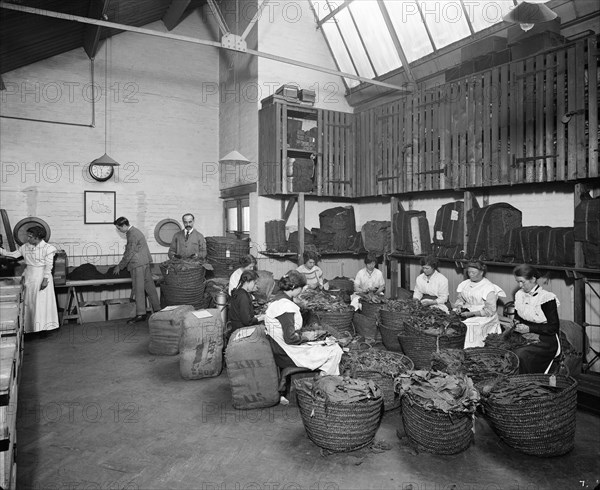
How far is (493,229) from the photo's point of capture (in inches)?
255

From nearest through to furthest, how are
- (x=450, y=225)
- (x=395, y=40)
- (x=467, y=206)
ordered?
(x=467, y=206), (x=450, y=225), (x=395, y=40)

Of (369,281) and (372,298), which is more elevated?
(369,281)

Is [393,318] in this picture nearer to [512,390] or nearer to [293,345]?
[293,345]

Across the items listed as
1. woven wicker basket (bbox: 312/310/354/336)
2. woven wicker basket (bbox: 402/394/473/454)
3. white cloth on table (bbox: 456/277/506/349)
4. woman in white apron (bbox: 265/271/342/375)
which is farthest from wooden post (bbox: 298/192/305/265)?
woven wicker basket (bbox: 402/394/473/454)

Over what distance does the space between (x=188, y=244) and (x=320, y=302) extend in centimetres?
338

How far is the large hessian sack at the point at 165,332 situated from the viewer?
653cm

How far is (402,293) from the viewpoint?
8141 millimetres

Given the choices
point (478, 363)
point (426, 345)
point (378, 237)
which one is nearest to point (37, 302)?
point (378, 237)

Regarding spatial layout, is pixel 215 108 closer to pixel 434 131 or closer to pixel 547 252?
pixel 434 131

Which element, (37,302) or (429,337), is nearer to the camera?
(429,337)

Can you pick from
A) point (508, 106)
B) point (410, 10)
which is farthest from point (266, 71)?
point (508, 106)

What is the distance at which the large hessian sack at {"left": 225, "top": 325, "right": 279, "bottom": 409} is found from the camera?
451 cm

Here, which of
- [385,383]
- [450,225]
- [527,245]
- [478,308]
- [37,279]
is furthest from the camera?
[37,279]

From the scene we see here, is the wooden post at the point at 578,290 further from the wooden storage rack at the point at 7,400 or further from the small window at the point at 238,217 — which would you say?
the small window at the point at 238,217
